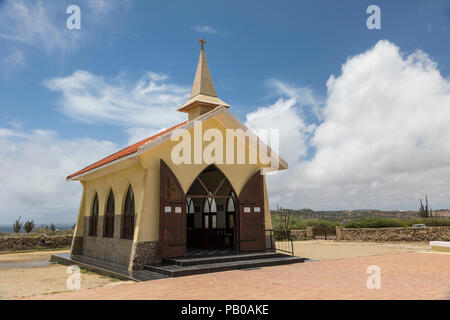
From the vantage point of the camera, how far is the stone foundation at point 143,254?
11.1m

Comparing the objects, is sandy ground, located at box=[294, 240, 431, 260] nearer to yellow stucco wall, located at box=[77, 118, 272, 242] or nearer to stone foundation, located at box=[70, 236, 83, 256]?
yellow stucco wall, located at box=[77, 118, 272, 242]

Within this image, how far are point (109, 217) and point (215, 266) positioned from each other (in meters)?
6.36

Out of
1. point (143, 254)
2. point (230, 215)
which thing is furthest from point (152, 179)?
point (230, 215)

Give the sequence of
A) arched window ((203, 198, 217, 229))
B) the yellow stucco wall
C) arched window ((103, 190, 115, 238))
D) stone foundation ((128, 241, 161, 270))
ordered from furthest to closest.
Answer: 1. arched window ((203, 198, 217, 229))
2. arched window ((103, 190, 115, 238))
3. the yellow stucco wall
4. stone foundation ((128, 241, 161, 270))

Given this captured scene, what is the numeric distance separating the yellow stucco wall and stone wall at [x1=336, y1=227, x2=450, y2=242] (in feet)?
48.6

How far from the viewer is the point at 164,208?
11.7 meters

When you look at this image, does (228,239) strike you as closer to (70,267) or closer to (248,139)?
(248,139)

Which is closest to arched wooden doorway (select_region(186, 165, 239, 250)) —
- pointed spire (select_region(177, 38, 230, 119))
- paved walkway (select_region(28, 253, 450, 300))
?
pointed spire (select_region(177, 38, 230, 119))

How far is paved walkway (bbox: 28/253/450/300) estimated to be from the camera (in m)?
7.22

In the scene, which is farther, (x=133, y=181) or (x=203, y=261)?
(x=133, y=181)

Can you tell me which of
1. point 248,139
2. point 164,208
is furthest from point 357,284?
point 248,139

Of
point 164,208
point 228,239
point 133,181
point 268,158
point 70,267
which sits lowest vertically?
point 70,267

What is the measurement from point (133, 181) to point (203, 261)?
3.93 meters
